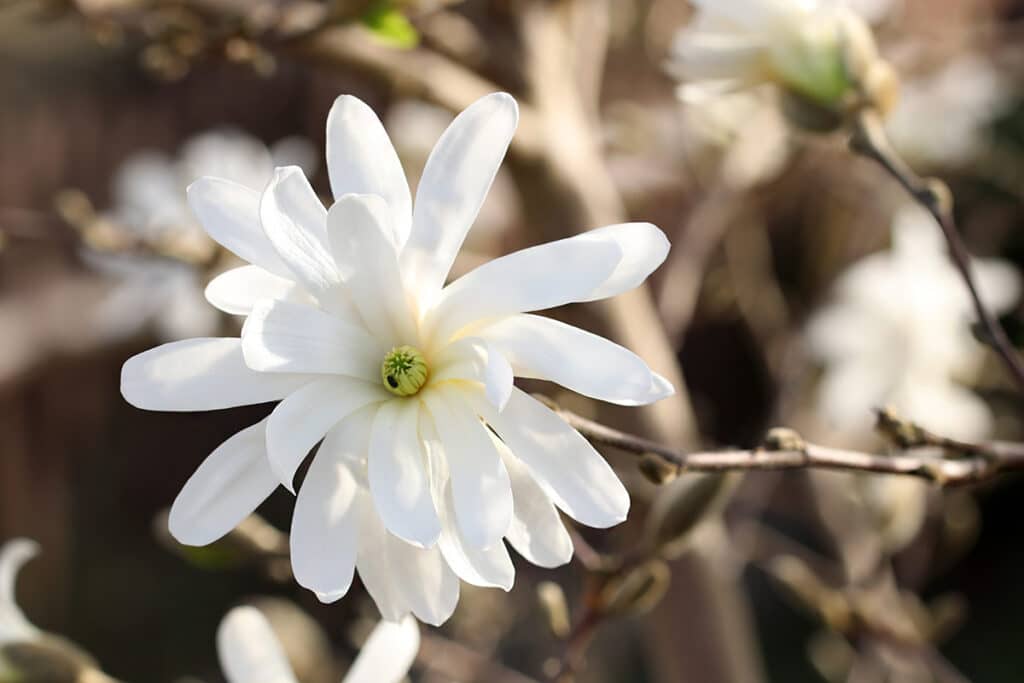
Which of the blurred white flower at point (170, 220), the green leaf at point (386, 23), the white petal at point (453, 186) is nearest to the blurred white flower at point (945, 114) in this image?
the blurred white flower at point (170, 220)

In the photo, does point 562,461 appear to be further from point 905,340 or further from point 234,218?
point 905,340

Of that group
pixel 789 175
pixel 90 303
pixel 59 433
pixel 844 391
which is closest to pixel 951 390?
A: pixel 844 391

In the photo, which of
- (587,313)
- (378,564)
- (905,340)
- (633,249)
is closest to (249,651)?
(378,564)

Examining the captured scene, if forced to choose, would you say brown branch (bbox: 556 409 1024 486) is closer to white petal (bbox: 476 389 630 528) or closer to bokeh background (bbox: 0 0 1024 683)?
white petal (bbox: 476 389 630 528)

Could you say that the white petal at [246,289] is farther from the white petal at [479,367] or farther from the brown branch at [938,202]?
the brown branch at [938,202]

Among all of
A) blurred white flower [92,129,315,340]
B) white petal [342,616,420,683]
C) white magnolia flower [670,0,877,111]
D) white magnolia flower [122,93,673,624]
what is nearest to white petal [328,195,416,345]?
white magnolia flower [122,93,673,624]

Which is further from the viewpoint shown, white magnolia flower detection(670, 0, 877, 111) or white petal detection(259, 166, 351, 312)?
white magnolia flower detection(670, 0, 877, 111)

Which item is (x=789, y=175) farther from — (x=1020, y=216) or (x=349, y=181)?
(x=1020, y=216)
